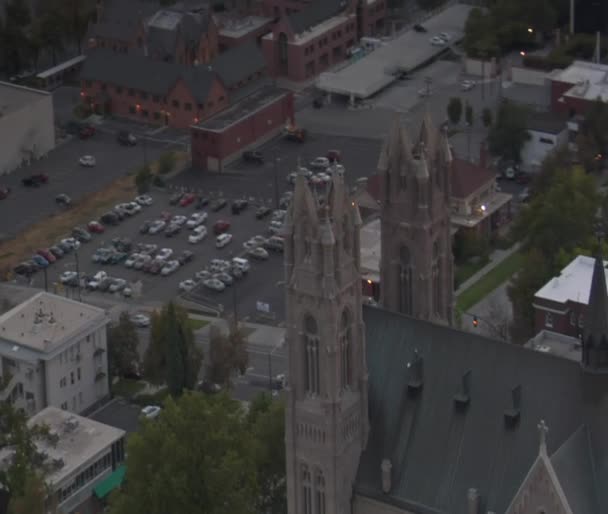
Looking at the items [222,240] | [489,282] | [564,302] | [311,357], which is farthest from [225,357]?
[311,357]

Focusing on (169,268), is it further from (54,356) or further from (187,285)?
(54,356)

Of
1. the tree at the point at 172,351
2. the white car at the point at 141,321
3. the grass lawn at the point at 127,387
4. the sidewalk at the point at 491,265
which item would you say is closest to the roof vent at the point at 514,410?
the tree at the point at 172,351

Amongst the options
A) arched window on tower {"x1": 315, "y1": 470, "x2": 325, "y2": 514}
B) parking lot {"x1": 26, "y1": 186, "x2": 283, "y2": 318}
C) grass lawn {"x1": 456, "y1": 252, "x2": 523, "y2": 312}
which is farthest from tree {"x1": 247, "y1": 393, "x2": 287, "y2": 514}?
parking lot {"x1": 26, "y1": 186, "x2": 283, "y2": 318}

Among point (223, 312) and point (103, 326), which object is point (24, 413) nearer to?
point (103, 326)

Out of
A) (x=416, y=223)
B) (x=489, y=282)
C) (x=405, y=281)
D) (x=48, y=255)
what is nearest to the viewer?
(x=416, y=223)

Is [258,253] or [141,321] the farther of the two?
[258,253]

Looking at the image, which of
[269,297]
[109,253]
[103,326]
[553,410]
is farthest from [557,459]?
[109,253]

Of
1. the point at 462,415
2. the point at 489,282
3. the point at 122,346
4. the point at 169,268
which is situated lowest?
the point at 169,268

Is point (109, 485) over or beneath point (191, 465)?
beneath
